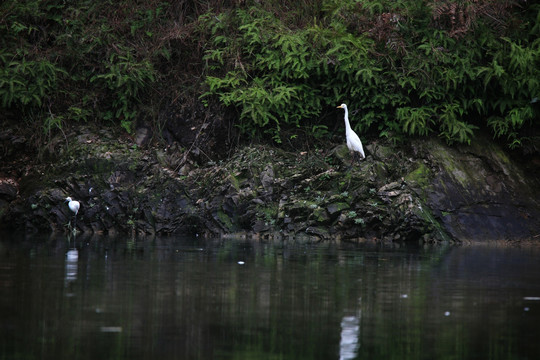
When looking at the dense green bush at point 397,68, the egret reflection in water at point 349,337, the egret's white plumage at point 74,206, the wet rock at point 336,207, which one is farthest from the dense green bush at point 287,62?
the egret reflection in water at point 349,337

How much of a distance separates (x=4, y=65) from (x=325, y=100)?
824 centimetres

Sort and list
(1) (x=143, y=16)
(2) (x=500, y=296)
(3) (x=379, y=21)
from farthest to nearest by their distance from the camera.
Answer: (1) (x=143, y=16)
(3) (x=379, y=21)
(2) (x=500, y=296)

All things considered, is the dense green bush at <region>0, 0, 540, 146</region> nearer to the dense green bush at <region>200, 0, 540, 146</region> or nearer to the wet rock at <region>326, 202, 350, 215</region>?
the dense green bush at <region>200, 0, 540, 146</region>

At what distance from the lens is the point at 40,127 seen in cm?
1850

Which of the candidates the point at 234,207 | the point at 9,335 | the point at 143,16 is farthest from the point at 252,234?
the point at 9,335

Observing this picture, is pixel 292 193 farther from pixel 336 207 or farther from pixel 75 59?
pixel 75 59

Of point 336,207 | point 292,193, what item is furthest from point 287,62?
point 336,207

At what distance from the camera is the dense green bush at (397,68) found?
1670 centimetres

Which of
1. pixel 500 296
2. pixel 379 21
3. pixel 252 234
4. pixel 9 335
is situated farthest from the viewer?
pixel 379 21

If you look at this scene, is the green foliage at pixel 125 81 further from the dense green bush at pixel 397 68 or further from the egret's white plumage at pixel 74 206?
the egret's white plumage at pixel 74 206

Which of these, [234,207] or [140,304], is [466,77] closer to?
[234,207]

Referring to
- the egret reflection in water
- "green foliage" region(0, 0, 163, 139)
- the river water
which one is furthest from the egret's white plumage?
the egret reflection in water

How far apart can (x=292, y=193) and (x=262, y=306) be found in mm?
9785

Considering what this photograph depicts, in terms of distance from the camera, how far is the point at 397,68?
1725cm
